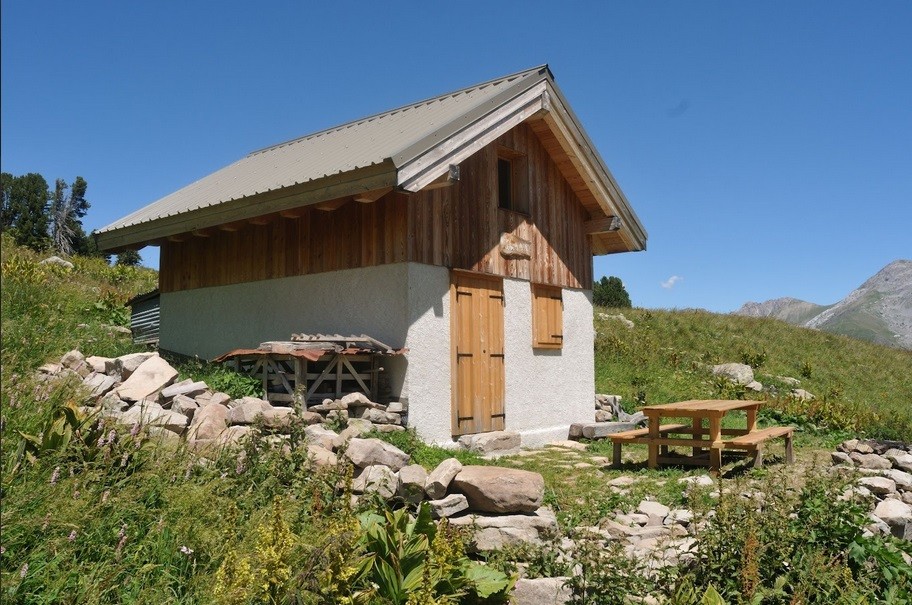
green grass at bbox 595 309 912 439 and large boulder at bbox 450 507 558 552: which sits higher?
green grass at bbox 595 309 912 439

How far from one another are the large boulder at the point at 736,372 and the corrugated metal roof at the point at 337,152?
11.3 m

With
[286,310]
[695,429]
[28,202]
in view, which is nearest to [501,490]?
[695,429]

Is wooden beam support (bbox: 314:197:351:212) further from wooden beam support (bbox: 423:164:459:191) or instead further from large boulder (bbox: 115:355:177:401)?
large boulder (bbox: 115:355:177:401)

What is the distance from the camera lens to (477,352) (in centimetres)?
1112

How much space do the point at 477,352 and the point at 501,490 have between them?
15.9 ft

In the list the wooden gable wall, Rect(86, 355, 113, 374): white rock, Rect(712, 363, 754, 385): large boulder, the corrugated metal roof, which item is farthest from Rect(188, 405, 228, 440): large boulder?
Rect(712, 363, 754, 385): large boulder

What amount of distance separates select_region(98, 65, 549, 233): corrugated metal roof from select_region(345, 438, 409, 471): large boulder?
134 inches

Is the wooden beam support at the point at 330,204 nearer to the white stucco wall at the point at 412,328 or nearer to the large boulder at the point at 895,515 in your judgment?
the white stucco wall at the point at 412,328

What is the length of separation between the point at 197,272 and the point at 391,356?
4808 mm

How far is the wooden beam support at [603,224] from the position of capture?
13523 mm

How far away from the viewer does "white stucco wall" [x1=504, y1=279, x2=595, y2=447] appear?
11.9 metres

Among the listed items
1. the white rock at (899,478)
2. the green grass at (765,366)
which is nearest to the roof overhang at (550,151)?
the green grass at (765,366)

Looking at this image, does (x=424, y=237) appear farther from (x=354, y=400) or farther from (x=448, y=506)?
(x=448, y=506)

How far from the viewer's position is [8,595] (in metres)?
3.83
